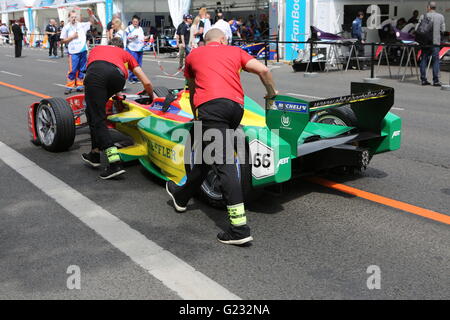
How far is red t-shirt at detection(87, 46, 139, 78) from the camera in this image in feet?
18.5

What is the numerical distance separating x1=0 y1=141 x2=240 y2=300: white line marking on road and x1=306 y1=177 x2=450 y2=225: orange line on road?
2.04m

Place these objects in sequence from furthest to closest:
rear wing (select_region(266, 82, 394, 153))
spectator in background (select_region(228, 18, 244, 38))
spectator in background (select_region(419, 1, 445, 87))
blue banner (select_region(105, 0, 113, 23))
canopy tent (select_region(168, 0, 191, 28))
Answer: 1. blue banner (select_region(105, 0, 113, 23))
2. canopy tent (select_region(168, 0, 191, 28))
3. spectator in background (select_region(228, 18, 244, 38))
4. spectator in background (select_region(419, 1, 445, 87))
5. rear wing (select_region(266, 82, 394, 153))

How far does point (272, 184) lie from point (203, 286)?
1.24 meters

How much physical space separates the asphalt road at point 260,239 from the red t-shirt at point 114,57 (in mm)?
1191

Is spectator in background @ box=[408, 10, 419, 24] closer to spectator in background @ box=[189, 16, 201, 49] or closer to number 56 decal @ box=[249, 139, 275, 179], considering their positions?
spectator in background @ box=[189, 16, 201, 49]

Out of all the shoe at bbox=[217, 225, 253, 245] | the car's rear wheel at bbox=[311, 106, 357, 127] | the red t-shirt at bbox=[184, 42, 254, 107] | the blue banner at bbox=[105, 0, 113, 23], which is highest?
the blue banner at bbox=[105, 0, 113, 23]

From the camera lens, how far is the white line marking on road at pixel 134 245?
317 centimetres

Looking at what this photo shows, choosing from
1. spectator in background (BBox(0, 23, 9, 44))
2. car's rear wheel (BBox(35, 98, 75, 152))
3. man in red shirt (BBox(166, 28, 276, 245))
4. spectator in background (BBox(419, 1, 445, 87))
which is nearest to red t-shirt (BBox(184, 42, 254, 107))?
man in red shirt (BBox(166, 28, 276, 245))

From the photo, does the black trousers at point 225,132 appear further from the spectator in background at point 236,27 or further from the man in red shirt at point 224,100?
the spectator in background at point 236,27

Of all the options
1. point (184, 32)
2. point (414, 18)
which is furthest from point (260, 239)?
point (414, 18)

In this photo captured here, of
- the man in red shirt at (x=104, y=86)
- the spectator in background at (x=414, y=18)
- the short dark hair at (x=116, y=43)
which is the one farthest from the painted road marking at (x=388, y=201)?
the spectator in background at (x=414, y=18)

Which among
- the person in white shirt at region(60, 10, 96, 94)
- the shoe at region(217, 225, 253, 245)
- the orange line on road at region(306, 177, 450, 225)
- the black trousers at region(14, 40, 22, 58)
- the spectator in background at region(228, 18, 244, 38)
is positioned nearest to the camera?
the shoe at region(217, 225, 253, 245)

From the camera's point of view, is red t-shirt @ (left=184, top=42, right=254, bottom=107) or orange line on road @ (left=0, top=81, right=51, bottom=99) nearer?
red t-shirt @ (left=184, top=42, right=254, bottom=107)

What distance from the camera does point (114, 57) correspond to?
18.5 feet
